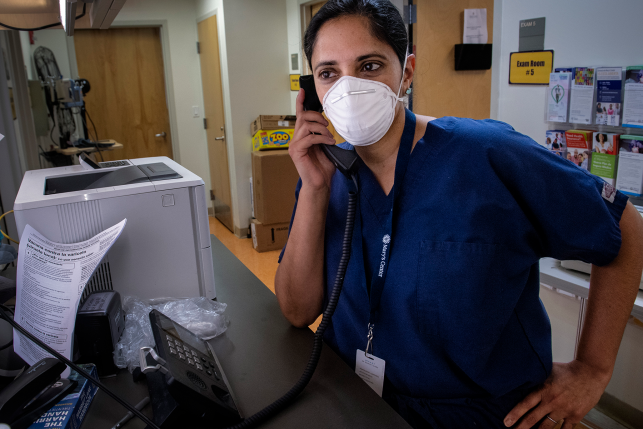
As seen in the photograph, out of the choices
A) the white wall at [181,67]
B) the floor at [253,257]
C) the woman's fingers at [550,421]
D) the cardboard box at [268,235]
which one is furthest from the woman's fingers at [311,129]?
the white wall at [181,67]

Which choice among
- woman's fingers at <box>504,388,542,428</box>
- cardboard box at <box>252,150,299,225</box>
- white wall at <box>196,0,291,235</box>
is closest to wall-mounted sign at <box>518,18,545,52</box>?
woman's fingers at <box>504,388,542,428</box>

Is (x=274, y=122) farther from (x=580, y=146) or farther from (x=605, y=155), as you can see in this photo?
(x=605, y=155)

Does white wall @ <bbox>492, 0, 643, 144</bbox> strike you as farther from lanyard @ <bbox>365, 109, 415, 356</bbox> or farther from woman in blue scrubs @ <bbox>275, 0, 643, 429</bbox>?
lanyard @ <bbox>365, 109, 415, 356</bbox>

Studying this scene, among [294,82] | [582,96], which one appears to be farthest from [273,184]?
[582,96]

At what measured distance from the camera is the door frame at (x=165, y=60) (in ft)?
15.2

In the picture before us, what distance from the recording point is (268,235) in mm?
4180

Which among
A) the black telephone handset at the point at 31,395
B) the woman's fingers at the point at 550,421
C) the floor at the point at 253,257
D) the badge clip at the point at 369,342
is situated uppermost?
the black telephone handset at the point at 31,395

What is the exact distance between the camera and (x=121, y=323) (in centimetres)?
95

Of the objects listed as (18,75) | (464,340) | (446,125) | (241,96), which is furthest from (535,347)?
(241,96)

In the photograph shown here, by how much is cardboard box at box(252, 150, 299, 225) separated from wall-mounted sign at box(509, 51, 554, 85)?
218cm

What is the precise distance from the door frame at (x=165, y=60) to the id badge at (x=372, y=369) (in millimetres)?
4576

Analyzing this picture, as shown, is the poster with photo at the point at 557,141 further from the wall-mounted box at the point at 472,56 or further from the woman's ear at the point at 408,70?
the woman's ear at the point at 408,70

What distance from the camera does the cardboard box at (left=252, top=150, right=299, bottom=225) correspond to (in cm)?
399

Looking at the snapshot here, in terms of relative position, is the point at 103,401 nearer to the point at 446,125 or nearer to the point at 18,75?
the point at 446,125
